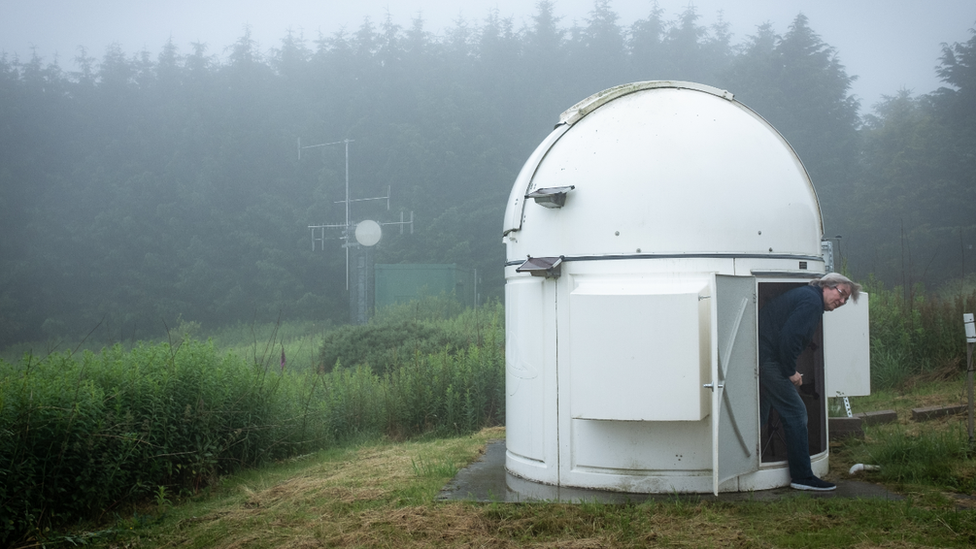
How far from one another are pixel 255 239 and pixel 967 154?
30.8 metres

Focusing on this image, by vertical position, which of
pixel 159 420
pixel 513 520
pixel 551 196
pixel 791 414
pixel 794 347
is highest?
pixel 551 196

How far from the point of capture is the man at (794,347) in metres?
6.14

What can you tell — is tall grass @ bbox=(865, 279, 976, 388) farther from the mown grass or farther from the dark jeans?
the mown grass

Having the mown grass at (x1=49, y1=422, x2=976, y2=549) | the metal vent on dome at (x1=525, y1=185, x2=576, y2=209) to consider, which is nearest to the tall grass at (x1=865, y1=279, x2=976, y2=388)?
the mown grass at (x1=49, y1=422, x2=976, y2=549)

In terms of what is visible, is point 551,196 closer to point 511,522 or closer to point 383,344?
point 511,522

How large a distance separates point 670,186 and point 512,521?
290 centimetres

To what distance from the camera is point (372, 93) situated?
1620 inches

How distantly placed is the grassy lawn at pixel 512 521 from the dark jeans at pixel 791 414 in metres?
0.35

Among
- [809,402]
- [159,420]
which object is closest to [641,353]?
[809,402]

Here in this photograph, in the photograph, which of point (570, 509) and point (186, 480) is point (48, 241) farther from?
point (570, 509)

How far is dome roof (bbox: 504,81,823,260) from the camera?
6.20 m

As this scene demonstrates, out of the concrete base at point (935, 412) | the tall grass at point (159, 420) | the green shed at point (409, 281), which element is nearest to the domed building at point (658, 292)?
the concrete base at point (935, 412)

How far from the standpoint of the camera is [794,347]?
20.3ft

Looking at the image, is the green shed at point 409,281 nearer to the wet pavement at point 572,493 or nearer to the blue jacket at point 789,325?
the wet pavement at point 572,493
